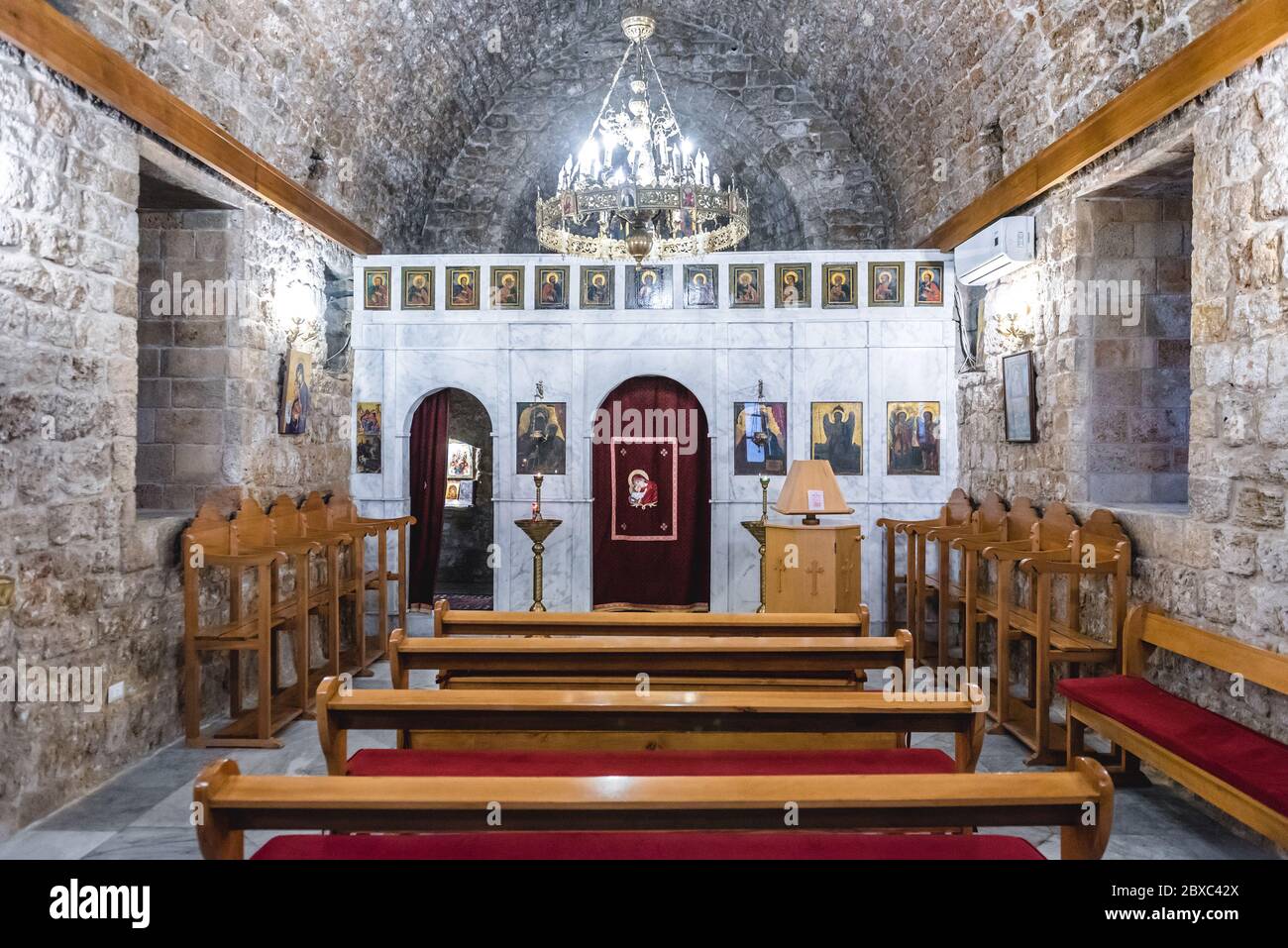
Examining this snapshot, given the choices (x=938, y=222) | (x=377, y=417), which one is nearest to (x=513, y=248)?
(x=377, y=417)

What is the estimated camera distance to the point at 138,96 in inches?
165

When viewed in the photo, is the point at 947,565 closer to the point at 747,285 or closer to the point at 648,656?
the point at 747,285

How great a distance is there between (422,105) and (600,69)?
8.46ft

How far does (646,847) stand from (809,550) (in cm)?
428

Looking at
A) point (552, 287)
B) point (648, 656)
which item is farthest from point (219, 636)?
point (552, 287)

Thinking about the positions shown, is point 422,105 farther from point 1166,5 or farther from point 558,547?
point 1166,5

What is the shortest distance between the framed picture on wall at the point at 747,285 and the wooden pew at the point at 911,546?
7.01 ft

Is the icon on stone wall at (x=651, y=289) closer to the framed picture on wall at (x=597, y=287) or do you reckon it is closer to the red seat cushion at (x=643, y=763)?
the framed picture on wall at (x=597, y=287)

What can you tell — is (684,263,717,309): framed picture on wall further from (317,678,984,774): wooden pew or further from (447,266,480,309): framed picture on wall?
(317,678,984,774): wooden pew

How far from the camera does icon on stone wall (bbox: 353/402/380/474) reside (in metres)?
7.43

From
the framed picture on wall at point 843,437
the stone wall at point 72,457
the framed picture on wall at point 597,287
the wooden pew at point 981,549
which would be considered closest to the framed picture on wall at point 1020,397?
the wooden pew at point 981,549

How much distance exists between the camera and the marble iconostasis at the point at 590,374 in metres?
7.36

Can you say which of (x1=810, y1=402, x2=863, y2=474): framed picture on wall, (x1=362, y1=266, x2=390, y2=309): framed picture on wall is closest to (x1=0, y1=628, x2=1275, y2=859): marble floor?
(x1=810, y1=402, x2=863, y2=474): framed picture on wall

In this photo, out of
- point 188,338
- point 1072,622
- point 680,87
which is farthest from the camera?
point 680,87
